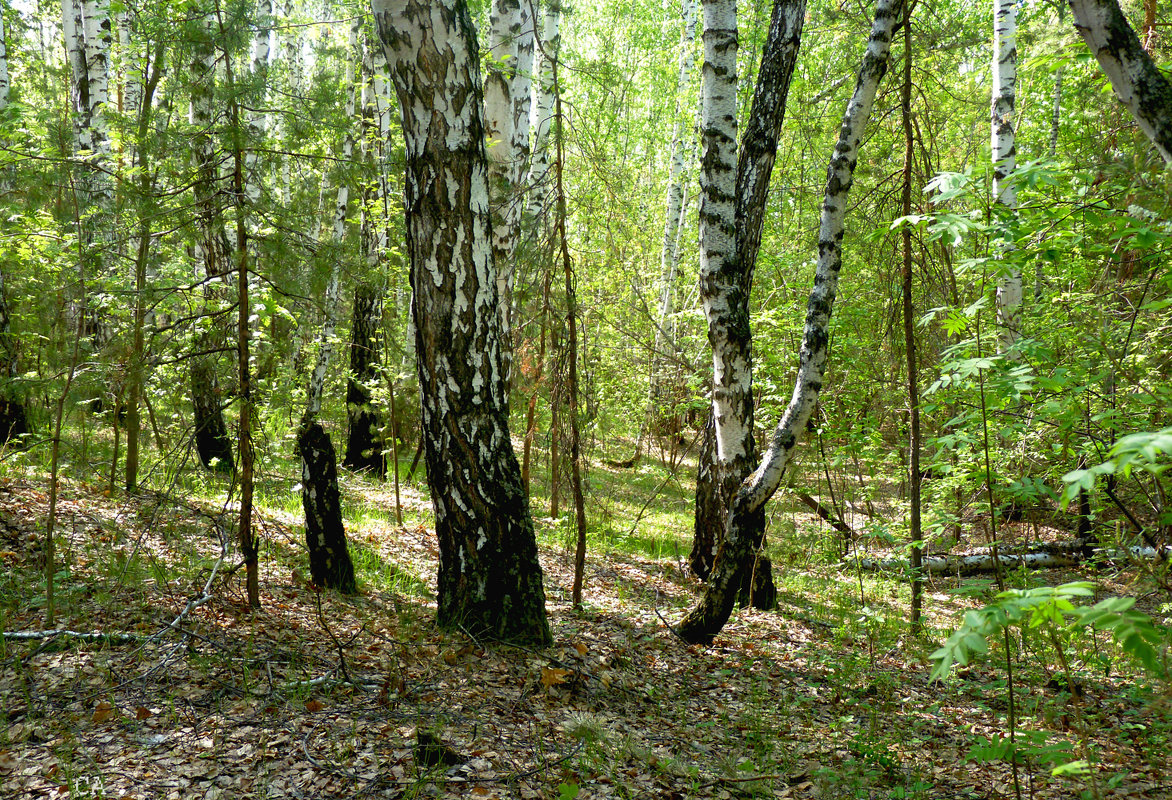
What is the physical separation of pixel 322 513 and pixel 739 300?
3.64 meters

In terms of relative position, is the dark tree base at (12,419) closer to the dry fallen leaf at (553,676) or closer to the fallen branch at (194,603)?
the fallen branch at (194,603)

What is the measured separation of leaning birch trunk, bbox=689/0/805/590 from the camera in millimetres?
5480

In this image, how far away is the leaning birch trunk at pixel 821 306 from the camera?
448 cm

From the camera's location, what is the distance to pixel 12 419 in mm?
7766

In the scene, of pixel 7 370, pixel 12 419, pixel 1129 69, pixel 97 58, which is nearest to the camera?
pixel 1129 69

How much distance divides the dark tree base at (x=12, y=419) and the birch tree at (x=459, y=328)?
656 cm

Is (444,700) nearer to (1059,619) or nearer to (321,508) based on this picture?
(321,508)

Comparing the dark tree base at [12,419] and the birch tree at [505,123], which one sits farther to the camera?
the dark tree base at [12,419]

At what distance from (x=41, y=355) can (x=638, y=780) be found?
25.2ft

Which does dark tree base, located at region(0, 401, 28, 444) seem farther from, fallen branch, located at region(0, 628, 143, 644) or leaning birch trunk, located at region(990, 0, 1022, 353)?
leaning birch trunk, located at region(990, 0, 1022, 353)

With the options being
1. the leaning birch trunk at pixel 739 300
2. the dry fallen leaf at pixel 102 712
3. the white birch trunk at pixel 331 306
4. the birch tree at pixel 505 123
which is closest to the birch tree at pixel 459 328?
the white birch trunk at pixel 331 306

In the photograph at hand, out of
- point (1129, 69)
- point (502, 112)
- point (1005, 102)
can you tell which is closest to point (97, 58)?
point (502, 112)

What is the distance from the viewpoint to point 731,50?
17.3 ft

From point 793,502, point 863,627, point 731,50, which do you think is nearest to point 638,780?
point 863,627
